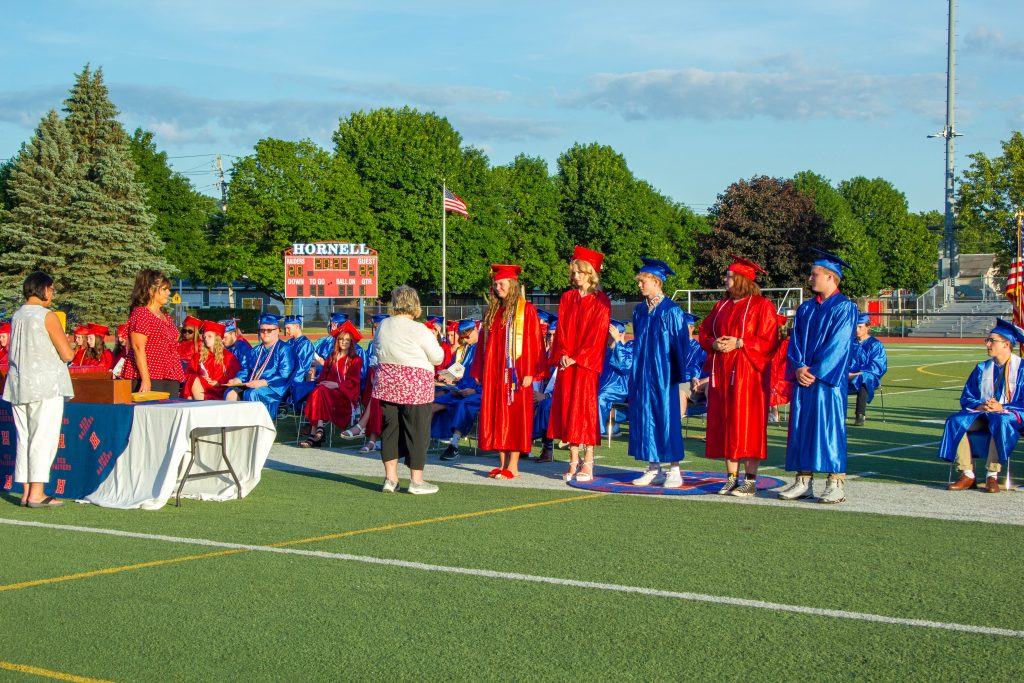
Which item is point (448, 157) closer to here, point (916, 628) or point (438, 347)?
point (438, 347)

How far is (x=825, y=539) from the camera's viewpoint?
300 inches

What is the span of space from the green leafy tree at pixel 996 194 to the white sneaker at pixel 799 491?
1656 inches

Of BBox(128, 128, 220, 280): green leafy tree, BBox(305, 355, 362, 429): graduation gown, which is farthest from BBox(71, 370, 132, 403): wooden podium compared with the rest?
BBox(128, 128, 220, 280): green leafy tree

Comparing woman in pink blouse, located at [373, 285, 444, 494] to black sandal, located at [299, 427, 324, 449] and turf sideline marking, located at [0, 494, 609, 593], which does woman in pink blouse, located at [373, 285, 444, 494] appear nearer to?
turf sideline marking, located at [0, 494, 609, 593]

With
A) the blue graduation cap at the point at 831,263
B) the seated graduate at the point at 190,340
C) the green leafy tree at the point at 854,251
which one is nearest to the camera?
the blue graduation cap at the point at 831,263

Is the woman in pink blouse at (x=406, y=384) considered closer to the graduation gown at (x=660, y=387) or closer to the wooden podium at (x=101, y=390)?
the graduation gown at (x=660, y=387)

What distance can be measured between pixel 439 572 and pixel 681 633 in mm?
1770

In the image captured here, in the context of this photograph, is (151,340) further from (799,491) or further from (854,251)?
(854,251)

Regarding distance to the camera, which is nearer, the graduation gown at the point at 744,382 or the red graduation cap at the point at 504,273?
the graduation gown at the point at 744,382

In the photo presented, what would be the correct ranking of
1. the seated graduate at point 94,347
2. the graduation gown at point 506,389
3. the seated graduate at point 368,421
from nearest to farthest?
the graduation gown at point 506,389 < the seated graduate at point 368,421 < the seated graduate at point 94,347

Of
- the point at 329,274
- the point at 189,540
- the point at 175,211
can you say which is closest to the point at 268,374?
the point at 189,540

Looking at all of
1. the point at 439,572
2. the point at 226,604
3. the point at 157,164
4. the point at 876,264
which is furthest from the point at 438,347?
the point at 876,264

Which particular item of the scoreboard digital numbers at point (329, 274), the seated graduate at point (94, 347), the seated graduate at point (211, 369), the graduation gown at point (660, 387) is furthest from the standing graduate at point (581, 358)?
the scoreboard digital numbers at point (329, 274)

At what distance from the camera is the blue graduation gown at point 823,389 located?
917 cm
